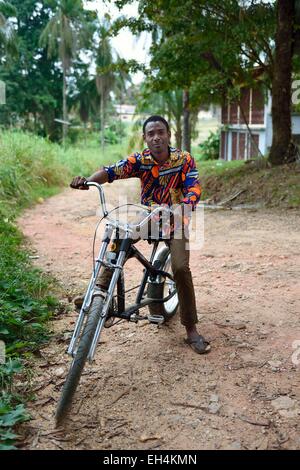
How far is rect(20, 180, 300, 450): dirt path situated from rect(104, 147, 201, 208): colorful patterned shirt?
45.0 inches

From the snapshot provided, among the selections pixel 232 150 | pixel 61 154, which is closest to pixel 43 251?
pixel 61 154

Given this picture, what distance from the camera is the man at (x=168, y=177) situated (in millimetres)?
3490

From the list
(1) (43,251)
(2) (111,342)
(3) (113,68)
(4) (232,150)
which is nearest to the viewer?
(2) (111,342)

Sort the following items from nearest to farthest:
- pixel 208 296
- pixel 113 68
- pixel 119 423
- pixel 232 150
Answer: pixel 119 423, pixel 208 296, pixel 113 68, pixel 232 150

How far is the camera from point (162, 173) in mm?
3586

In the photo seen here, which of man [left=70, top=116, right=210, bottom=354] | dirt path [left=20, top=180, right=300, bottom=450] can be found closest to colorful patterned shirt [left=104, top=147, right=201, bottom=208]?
man [left=70, top=116, right=210, bottom=354]

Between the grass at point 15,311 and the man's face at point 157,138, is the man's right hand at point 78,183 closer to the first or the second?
the man's face at point 157,138

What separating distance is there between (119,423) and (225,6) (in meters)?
9.72

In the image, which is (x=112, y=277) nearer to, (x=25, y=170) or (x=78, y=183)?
(x=78, y=183)

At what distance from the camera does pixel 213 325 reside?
4.17 metres

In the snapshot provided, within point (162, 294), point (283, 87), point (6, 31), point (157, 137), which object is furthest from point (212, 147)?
point (157, 137)

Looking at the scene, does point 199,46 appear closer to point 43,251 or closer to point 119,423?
point 43,251

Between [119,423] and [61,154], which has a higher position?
[61,154]

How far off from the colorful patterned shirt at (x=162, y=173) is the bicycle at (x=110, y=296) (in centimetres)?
22
